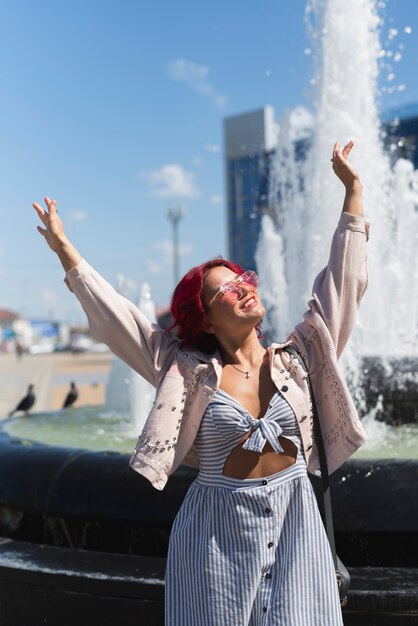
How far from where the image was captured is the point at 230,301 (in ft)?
6.72

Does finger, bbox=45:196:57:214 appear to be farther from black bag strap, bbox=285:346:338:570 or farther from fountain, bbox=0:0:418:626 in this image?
fountain, bbox=0:0:418:626

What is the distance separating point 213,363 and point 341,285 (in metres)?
0.43

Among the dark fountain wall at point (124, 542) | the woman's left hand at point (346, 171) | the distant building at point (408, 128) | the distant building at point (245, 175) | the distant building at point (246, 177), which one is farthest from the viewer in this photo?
the distant building at point (245, 175)

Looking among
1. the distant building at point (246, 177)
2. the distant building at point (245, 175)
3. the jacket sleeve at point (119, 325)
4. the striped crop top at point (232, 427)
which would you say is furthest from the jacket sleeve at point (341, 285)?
the distant building at point (245, 175)

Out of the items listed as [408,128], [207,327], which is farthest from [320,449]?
[408,128]

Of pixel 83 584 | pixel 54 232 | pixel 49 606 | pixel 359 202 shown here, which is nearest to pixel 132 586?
Answer: pixel 83 584

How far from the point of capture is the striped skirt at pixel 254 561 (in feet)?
6.21

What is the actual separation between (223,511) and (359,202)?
963mm

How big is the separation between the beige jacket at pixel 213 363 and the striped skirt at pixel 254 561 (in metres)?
0.17

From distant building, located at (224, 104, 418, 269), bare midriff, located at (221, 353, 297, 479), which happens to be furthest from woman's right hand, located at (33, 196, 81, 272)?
distant building, located at (224, 104, 418, 269)

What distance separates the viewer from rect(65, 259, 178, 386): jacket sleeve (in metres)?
2.09

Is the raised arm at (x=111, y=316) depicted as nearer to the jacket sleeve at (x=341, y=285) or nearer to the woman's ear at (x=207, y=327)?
the woman's ear at (x=207, y=327)

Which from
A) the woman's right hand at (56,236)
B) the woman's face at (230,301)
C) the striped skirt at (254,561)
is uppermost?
the woman's right hand at (56,236)

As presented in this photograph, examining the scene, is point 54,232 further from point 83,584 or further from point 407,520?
point 407,520
